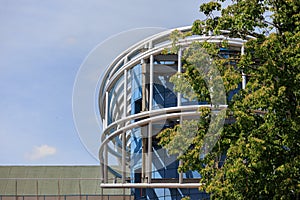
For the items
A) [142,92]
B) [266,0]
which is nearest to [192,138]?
[266,0]

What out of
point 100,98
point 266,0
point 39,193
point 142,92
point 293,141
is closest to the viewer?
point 293,141

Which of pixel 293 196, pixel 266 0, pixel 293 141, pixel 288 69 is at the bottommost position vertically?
pixel 293 196

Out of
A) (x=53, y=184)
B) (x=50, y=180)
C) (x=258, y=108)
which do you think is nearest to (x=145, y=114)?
(x=258, y=108)

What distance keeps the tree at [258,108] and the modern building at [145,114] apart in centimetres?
1193

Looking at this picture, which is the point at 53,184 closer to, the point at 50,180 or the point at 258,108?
the point at 50,180

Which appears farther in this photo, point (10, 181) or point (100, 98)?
point (10, 181)

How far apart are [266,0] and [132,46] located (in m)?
16.5

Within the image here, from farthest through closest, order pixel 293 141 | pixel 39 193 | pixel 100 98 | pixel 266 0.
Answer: pixel 39 193, pixel 100 98, pixel 266 0, pixel 293 141

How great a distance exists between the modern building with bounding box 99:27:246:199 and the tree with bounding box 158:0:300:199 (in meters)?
11.9

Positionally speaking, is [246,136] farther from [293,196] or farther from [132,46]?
[132,46]

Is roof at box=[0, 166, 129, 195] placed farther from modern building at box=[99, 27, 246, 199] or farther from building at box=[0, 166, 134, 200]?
modern building at box=[99, 27, 246, 199]

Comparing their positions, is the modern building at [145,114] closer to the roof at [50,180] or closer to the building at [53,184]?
the building at [53,184]

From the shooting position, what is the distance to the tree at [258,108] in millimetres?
16844

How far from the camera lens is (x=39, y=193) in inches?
2106
